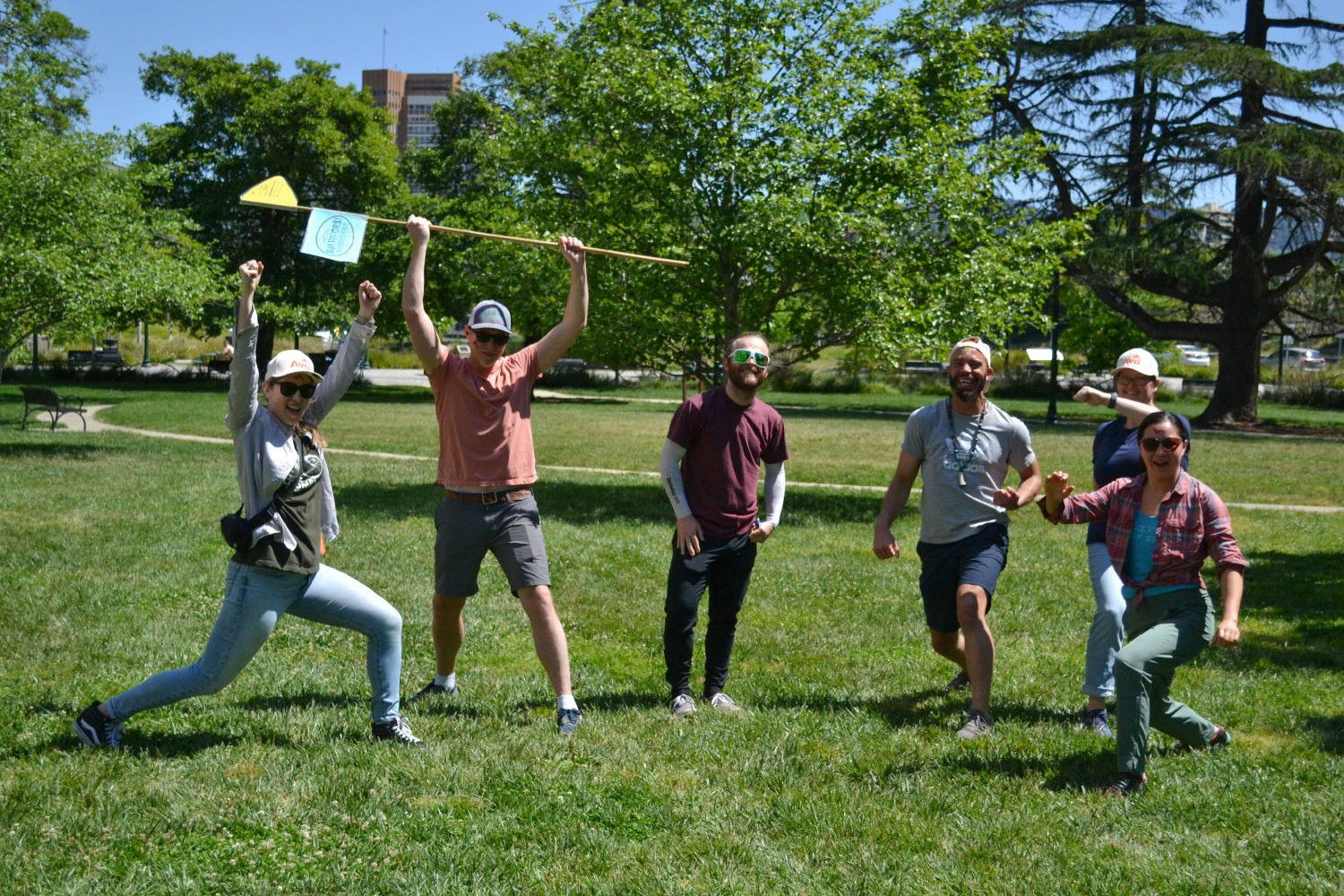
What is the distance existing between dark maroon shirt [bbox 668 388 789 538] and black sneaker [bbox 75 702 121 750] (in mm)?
2861

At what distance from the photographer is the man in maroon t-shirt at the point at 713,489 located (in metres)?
6.51

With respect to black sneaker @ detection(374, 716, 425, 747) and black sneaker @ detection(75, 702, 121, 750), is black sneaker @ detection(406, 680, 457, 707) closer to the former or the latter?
black sneaker @ detection(374, 716, 425, 747)

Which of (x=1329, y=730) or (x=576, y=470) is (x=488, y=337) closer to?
(x=1329, y=730)

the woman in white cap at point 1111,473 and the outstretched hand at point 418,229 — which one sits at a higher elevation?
the outstretched hand at point 418,229

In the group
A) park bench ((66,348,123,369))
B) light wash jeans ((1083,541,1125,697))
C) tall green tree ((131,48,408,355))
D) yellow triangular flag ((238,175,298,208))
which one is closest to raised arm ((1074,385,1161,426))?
light wash jeans ((1083,541,1125,697))

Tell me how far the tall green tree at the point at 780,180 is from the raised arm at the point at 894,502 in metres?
7.62

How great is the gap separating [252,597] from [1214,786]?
4162mm

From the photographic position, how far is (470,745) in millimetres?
5781

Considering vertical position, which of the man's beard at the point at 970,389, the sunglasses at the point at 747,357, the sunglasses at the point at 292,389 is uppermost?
the sunglasses at the point at 747,357

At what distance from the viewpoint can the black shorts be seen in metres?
6.30

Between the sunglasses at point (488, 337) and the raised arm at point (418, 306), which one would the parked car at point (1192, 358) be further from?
the raised arm at point (418, 306)

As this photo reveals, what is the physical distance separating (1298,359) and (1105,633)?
85.9 metres

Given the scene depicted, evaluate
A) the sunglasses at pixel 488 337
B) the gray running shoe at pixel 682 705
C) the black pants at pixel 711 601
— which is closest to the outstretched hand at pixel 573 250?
the sunglasses at pixel 488 337

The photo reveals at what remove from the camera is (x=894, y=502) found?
21.8 feet
